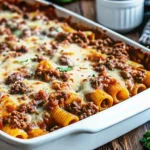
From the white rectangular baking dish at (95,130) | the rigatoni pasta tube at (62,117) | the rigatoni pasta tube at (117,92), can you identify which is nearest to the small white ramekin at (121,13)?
the rigatoni pasta tube at (117,92)

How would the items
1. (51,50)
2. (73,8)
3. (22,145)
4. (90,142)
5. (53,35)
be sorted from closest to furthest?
(22,145) < (90,142) < (51,50) < (53,35) < (73,8)

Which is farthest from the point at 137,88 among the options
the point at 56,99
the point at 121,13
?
the point at 121,13

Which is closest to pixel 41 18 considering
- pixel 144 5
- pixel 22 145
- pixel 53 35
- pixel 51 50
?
pixel 53 35

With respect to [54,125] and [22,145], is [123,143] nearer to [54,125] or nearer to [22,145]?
[54,125]

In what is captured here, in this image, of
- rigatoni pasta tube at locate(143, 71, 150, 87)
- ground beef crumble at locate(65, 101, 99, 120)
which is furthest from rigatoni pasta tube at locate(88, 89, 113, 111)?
rigatoni pasta tube at locate(143, 71, 150, 87)

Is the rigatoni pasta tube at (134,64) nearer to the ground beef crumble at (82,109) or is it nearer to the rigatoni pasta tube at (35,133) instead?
the ground beef crumble at (82,109)

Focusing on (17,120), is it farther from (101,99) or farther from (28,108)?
(101,99)
